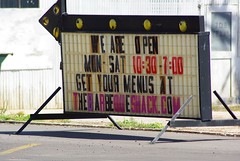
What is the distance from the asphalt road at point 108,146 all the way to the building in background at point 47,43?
7.84 m

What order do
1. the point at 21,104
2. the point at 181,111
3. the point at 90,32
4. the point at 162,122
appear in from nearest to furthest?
the point at 181,111
the point at 90,32
the point at 162,122
the point at 21,104

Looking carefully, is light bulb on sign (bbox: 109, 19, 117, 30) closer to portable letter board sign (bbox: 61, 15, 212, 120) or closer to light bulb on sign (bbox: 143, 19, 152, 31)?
portable letter board sign (bbox: 61, 15, 212, 120)

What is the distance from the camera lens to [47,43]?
3009cm

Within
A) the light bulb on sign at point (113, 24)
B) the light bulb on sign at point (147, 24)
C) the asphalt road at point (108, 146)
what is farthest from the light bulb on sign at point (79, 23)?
the asphalt road at point (108, 146)

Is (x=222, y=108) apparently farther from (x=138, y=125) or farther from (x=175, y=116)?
(x=175, y=116)

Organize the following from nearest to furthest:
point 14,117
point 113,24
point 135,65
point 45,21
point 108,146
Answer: point 108,146 < point 135,65 < point 113,24 < point 45,21 < point 14,117

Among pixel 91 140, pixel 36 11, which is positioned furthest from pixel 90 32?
pixel 36 11

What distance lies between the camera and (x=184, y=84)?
18953 millimetres

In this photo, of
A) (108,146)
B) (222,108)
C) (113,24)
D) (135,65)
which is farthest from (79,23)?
(222,108)

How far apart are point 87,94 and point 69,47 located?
1.06m

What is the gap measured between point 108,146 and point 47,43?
40.9 ft

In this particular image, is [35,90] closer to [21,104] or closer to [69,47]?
[21,104]

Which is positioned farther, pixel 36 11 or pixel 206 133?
pixel 36 11

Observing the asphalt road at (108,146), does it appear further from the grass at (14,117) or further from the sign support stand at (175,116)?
the grass at (14,117)
